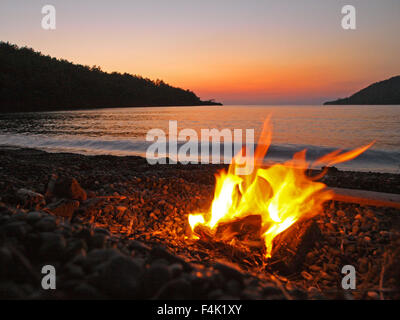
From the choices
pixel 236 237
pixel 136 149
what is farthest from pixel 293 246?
pixel 136 149

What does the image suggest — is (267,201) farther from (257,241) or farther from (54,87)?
(54,87)

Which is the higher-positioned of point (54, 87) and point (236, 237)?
point (54, 87)

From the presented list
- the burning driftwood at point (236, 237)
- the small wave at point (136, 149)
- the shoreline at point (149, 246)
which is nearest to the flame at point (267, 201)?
the burning driftwood at point (236, 237)

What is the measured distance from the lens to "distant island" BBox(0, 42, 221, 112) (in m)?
56.8

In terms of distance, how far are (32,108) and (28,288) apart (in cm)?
6863

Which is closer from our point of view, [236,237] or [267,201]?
[236,237]

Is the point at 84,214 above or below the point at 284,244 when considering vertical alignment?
above

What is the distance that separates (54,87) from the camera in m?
66.2

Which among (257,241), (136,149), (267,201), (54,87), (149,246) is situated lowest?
(257,241)

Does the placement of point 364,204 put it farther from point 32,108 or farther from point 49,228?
point 32,108

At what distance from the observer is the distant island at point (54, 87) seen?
5684cm

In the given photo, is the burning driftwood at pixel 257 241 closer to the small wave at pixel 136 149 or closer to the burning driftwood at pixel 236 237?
the burning driftwood at pixel 236 237
